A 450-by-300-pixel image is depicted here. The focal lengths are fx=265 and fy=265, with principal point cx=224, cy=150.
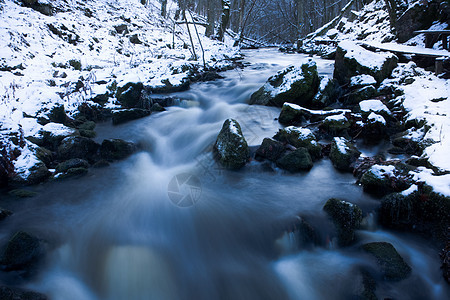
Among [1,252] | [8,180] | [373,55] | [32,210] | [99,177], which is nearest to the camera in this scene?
[1,252]

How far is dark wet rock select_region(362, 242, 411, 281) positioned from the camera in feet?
8.84

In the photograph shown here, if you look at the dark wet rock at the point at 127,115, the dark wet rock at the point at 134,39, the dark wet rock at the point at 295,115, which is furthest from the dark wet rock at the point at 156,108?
the dark wet rock at the point at 134,39

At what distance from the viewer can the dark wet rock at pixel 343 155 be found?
452 cm

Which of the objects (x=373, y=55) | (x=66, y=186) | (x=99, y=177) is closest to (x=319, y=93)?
(x=373, y=55)

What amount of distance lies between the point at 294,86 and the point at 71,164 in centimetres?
545

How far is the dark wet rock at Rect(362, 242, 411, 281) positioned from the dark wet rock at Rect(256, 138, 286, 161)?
223cm

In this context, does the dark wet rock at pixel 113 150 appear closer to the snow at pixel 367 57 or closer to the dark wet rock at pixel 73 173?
the dark wet rock at pixel 73 173

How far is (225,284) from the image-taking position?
288 cm

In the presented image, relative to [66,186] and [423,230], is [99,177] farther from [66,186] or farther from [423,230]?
[423,230]

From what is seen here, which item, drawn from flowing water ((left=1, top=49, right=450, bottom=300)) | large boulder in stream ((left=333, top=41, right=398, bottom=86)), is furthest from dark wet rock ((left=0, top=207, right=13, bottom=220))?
large boulder in stream ((left=333, top=41, right=398, bottom=86))

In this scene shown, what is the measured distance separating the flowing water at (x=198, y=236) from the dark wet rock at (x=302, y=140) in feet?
0.74

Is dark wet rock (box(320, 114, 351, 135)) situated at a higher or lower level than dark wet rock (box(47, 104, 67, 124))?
higher

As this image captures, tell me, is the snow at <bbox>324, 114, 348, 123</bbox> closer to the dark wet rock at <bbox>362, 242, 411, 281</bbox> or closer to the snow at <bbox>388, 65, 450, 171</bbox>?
the snow at <bbox>388, 65, 450, 171</bbox>

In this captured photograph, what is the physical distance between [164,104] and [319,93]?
4.49 m
